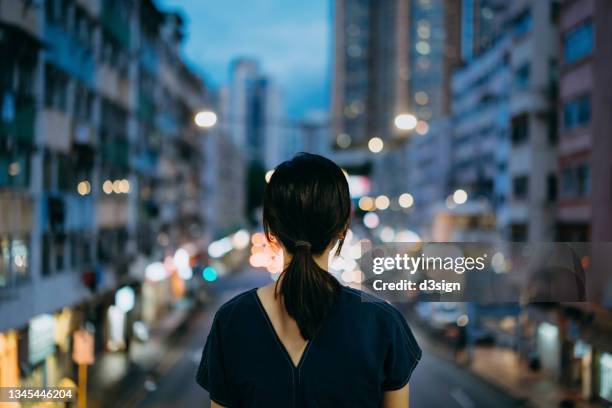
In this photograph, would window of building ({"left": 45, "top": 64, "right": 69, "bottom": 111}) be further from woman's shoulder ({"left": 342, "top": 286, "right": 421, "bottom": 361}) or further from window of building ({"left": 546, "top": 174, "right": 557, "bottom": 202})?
window of building ({"left": 546, "top": 174, "right": 557, "bottom": 202})

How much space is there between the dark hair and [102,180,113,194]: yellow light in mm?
23078

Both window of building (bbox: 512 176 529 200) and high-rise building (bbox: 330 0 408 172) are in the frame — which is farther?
high-rise building (bbox: 330 0 408 172)

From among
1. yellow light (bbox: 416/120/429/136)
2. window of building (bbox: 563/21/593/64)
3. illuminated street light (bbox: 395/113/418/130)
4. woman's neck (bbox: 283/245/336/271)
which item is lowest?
woman's neck (bbox: 283/245/336/271)

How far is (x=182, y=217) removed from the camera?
4331 centimetres

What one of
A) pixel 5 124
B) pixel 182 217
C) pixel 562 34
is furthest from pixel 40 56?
pixel 182 217

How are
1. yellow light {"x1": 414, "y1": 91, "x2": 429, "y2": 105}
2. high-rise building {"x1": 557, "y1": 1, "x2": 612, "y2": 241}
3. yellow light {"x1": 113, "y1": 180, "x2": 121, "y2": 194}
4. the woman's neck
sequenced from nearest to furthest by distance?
1. the woman's neck
2. high-rise building {"x1": 557, "y1": 1, "x2": 612, "y2": 241}
3. yellow light {"x1": 113, "y1": 180, "x2": 121, "y2": 194}
4. yellow light {"x1": 414, "y1": 91, "x2": 429, "y2": 105}

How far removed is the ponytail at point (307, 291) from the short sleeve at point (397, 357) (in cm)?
19

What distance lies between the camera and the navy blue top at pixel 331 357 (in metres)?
2.09

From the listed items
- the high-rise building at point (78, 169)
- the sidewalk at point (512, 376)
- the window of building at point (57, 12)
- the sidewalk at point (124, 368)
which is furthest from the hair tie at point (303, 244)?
the window of building at point (57, 12)

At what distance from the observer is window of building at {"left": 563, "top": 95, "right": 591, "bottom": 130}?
21.3m

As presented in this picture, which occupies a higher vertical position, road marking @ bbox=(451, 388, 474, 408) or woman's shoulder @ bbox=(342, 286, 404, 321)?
woman's shoulder @ bbox=(342, 286, 404, 321)

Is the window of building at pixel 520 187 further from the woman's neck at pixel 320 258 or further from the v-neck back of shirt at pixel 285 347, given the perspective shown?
the v-neck back of shirt at pixel 285 347

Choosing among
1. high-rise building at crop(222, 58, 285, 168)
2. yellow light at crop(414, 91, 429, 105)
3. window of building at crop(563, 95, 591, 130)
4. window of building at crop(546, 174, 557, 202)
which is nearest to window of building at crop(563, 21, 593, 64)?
window of building at crop(563, 95, 591, 130)

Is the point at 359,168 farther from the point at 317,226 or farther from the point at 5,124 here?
the point at 317,226
